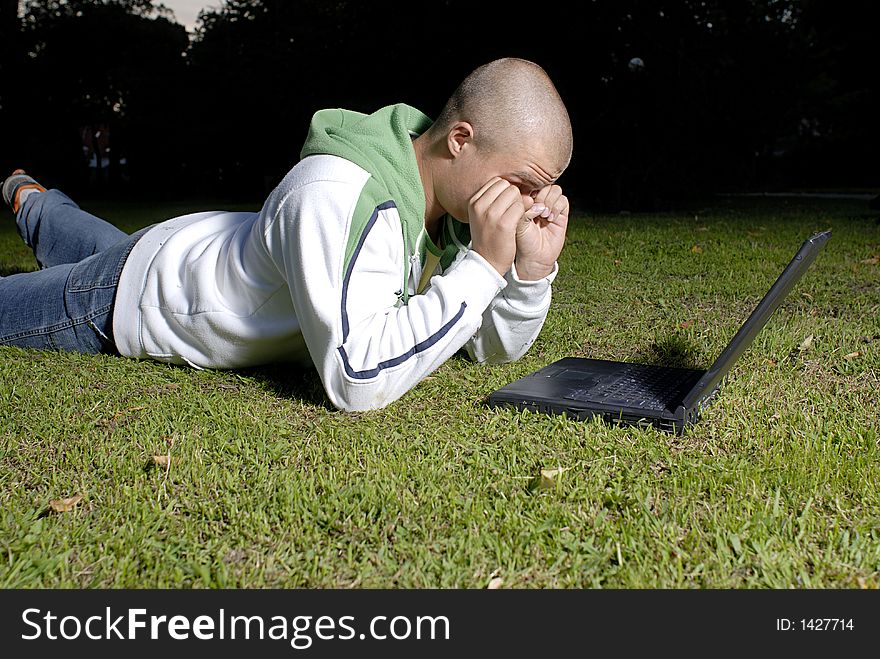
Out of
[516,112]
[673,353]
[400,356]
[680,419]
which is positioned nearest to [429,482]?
[400,356]

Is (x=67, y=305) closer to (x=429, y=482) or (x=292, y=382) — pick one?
(x=292, y=382)

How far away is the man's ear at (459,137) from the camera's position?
2.97 metres

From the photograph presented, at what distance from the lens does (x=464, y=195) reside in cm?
304

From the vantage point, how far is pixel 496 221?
2863 mm

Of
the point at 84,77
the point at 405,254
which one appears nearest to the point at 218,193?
the point at 84,77

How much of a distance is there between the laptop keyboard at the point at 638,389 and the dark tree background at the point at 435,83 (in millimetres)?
10986

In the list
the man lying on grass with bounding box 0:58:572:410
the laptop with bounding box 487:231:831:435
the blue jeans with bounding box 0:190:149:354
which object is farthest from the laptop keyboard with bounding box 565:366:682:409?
the blue jeans with bounding box 0:190:149:354

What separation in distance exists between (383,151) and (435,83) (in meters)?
13.8

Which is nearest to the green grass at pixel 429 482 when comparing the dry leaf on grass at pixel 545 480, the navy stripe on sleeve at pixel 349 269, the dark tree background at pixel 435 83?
the dry leaf on grass at pixel 545 480

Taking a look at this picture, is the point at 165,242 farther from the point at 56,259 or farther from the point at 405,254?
the point at 56,259

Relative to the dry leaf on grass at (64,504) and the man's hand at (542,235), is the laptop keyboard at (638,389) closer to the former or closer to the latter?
the man's hand at (542,235)

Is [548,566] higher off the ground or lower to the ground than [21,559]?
lower

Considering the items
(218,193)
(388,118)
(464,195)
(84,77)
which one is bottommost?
(218,193)
